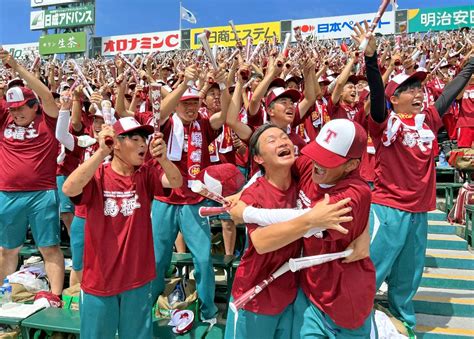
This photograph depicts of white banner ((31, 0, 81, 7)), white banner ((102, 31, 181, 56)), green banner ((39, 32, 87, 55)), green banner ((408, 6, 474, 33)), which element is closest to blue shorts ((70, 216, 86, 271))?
green banner ((408, 6, 474, 33))

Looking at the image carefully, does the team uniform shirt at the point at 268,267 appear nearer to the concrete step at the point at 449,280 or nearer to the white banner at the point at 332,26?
the concrete step at the point at 449,280

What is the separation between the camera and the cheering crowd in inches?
81.2

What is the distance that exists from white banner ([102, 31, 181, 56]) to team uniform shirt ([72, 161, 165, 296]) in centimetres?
2443

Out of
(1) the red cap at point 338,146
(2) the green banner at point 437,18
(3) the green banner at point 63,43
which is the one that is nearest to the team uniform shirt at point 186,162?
(1) the red cap at point 338,146

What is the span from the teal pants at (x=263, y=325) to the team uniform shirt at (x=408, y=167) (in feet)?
4.85

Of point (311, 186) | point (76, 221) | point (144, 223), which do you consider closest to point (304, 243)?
point (311, 186)

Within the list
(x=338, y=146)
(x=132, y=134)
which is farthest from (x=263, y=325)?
(x=132, y=134)

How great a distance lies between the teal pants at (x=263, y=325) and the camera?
86.7 inches

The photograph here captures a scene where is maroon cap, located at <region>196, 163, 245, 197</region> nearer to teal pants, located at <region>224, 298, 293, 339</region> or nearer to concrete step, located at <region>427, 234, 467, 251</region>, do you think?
teal pants, located at <region>224, 298, 293, 339</region>

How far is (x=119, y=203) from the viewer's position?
2.75 meters

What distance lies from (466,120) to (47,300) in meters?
6.22

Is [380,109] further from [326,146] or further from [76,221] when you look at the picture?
[76,221]

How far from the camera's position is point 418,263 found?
3.31 m

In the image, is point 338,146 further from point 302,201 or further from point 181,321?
point 181,321
